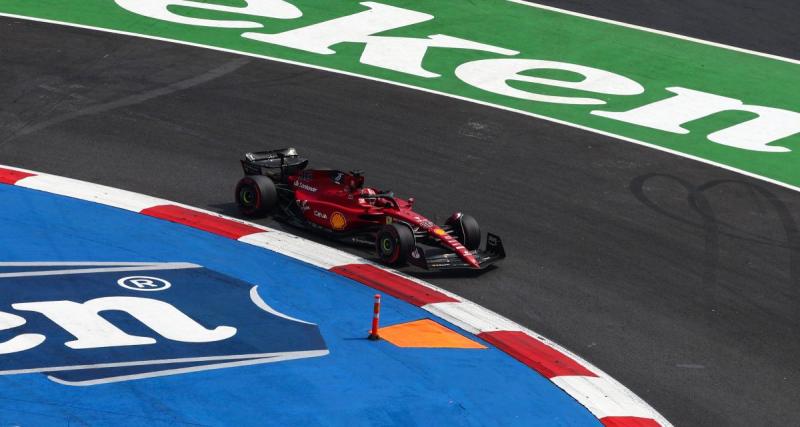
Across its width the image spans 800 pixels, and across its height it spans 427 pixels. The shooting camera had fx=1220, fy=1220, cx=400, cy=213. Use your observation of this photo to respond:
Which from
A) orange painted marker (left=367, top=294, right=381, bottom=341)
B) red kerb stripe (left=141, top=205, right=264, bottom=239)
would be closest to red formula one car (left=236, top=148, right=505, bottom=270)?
red kerb stripe (left=141, top=205, right=264, bottom=239)

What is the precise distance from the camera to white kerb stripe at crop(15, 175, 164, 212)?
1872 cm

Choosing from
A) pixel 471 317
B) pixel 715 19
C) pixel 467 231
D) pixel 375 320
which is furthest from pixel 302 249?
pixel 715 19

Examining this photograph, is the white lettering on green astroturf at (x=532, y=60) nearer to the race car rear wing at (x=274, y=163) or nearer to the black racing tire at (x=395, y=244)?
the race car rear wing at (x=274, y=163)

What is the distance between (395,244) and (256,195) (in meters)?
2.61

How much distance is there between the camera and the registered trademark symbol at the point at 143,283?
1562 centimetres

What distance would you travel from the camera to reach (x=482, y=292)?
1678 cm

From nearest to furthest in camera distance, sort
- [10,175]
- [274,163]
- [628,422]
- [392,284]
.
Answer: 1. [628,422]
2. [392,284]
3. [274,163]
4. [10,175]

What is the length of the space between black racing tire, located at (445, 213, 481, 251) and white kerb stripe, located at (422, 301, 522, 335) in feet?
5.05

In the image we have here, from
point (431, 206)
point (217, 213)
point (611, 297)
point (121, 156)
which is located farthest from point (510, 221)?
point (121, 156)

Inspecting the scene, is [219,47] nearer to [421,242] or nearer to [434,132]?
[434,132]

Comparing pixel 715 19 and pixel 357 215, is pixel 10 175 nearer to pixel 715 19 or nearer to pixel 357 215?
pixel 357 215

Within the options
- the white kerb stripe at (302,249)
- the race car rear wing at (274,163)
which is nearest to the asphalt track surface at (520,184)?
the race car rear wing at (274,163)

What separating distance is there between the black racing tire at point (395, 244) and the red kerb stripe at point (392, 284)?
0.73ft

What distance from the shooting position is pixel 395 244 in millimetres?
17078
